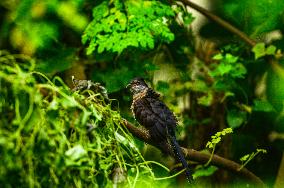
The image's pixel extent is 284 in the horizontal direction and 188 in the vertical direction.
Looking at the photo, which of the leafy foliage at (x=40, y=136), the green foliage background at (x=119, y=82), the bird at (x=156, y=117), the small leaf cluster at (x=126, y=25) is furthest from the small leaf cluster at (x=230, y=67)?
the leafy foliage at (x=40, y=136)

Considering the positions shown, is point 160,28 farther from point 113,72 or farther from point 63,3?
point 63,3

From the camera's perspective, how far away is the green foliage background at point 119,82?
94 cm

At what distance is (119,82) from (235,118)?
72 centimetres

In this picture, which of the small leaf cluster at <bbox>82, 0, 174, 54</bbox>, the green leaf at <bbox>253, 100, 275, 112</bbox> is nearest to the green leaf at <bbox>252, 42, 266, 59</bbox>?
the green leaf at <bbox>253, 100, 275, 112</bbox>

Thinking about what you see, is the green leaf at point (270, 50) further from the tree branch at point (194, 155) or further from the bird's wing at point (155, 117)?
the bird's wing at point (155, 117)

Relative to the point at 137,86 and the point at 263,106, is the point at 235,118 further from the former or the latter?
the point at 137,86

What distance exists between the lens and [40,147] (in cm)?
93

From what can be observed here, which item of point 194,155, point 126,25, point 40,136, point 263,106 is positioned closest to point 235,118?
point 263,106

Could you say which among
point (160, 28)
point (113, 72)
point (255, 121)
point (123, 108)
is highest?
point (160, 28)

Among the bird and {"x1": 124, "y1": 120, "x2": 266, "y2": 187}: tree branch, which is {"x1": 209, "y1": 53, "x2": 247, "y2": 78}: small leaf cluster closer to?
{"x1": 124, "y1": 120, "x2": 266, "y2": 187}: tree branch

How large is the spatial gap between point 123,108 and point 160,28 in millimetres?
543

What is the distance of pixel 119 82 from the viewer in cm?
242

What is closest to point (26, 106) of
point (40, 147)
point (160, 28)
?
point (40, 147)

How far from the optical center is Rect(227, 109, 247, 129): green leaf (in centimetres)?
272
